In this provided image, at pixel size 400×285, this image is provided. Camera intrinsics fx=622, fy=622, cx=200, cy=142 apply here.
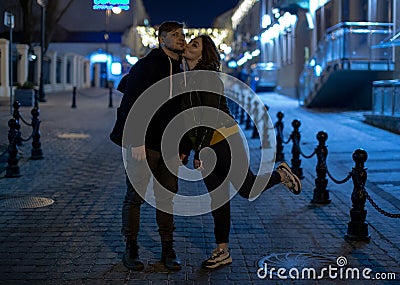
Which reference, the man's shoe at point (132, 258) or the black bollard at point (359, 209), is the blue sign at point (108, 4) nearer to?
the black bollard at point (359, 209)

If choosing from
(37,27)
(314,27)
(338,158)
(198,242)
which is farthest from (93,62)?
(198,242)

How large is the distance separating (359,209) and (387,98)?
37.3ft

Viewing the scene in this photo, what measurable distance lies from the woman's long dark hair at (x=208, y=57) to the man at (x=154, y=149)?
18 cm

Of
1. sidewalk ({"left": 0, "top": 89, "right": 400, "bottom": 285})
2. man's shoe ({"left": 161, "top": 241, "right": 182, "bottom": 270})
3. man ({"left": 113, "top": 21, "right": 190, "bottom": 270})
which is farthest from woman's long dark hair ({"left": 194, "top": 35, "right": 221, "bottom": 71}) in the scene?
sidewalk ({"left": 0, "top": 89, "right": 400, "bottom": 285})

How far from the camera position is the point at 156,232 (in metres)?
6.53

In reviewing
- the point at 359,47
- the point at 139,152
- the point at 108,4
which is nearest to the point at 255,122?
the point at 359,47

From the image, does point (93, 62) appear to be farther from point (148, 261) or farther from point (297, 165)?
point (148, 261)

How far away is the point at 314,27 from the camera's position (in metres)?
32.2

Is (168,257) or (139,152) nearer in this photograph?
(139,152)

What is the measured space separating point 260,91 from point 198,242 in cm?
3810

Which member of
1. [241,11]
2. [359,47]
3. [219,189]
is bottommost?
[219,189]

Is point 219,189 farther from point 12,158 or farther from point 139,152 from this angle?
point 12,158

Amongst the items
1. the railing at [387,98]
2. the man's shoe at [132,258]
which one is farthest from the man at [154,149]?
the railing at [387,98]

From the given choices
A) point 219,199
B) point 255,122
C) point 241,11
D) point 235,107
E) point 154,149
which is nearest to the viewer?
point 154,149
